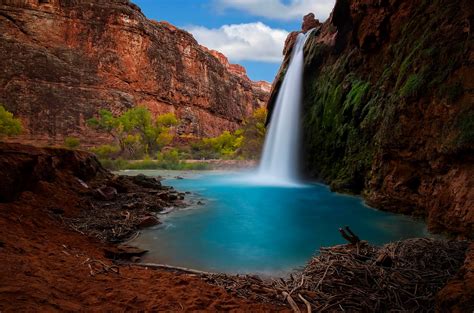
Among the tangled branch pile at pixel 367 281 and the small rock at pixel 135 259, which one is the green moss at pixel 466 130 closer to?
the tangled branch pile at pixel 367 281

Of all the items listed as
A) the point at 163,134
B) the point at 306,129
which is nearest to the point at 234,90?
the point at 163,134

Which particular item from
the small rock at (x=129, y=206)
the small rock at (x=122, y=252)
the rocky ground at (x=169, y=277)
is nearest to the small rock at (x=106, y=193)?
the small rock at (x=129, y=206)

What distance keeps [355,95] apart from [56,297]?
1632 cm

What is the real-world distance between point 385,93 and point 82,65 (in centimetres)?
4603

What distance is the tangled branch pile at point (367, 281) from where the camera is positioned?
365 centimetres

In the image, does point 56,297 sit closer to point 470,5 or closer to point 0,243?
point 0,243

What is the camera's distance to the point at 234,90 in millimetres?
77375

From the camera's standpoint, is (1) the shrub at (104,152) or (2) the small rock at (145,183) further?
(1) the shrub at (104,152)

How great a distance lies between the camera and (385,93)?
527 inches

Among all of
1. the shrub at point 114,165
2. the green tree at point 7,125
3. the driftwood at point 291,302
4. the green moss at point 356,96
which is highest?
the green moss at point 356,96

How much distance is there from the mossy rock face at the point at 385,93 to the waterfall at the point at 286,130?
3.61 feet

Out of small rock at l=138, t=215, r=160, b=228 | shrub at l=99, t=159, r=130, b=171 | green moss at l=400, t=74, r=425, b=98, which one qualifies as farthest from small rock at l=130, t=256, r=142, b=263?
shrub at l=99, t=159, r=130, b=171

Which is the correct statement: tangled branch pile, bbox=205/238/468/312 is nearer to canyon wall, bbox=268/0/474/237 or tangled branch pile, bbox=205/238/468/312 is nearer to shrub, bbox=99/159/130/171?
canyon wall, bbox=268/0/474/237

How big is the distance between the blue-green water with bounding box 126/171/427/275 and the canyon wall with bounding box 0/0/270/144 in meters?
39.5
